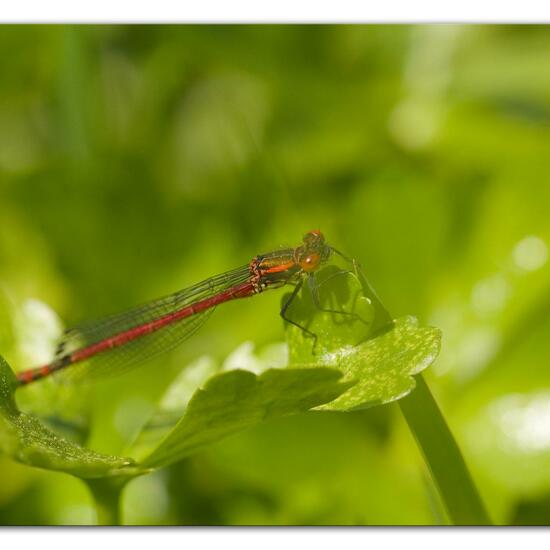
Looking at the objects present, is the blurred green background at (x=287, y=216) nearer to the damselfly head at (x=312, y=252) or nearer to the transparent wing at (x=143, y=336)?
the transparent wing at (x=143, y=336)

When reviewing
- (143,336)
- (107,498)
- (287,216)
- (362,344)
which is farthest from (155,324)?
(362,344)

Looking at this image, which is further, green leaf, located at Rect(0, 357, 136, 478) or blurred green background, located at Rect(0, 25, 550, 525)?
blurred green background, located at Rect(0, 25, 550, 525)

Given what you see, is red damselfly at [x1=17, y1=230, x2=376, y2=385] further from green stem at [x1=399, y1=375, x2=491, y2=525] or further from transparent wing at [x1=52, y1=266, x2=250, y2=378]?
green stem at [x1=399, y1=375, x2=491, y2=525]

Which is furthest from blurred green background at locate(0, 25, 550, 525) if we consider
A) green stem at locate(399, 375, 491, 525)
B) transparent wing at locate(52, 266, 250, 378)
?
green stem at locate(399, 375, 491, 525)

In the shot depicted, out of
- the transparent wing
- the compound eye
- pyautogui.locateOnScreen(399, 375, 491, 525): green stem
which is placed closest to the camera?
pyautogui.locateOnScreen(399, 375, 491, 525): green stem

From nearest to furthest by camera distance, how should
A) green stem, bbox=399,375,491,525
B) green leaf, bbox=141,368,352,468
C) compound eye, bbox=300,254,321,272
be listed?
1. green leaf, bbox=141,368,352,468
2. green stem, bbox=399,375,491,525
3. compound eye, bbox=300,254,321,272

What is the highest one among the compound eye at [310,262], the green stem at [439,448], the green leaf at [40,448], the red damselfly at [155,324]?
the red damselfly at [155,324]

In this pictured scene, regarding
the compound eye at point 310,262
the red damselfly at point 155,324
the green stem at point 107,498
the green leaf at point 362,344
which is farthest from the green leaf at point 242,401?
the red damselfly at point 155,324

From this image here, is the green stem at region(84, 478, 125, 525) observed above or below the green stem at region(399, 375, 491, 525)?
above
